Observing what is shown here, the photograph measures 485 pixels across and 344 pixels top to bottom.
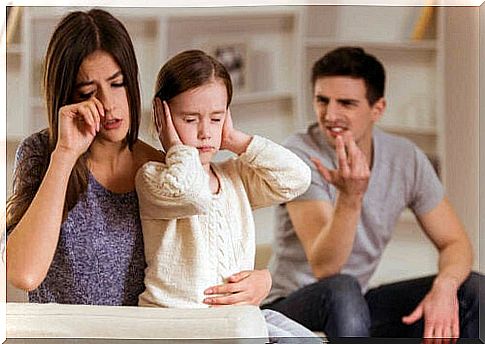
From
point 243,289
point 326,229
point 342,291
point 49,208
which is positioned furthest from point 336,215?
point 49,208

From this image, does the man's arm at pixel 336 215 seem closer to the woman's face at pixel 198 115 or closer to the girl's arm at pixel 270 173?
the girl's arm at pixel 270 173

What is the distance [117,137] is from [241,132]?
290mm

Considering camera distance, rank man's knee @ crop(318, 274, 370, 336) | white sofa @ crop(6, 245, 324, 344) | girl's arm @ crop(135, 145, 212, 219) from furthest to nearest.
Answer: man's knee @ crop(318, 274, 370, 336)
girl's arm @ crop(135, 145, 212, 219)
white sofa @ crop(6, 245, 324, 344)

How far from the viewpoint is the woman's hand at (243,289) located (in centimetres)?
213

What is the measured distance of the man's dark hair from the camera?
220 centimetres

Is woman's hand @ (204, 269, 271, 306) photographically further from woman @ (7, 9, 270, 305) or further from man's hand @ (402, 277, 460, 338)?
man's hand @ (402, 277, 460, 338)

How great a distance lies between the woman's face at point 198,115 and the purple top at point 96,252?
19 cm

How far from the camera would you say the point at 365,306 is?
7.23ft

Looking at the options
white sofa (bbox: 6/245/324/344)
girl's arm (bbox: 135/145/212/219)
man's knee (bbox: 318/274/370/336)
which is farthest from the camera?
man's knee (bbox: 318/274/370/336)

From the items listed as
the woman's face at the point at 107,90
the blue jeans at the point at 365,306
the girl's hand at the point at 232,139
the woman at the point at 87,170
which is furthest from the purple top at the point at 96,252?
the blue jeans at the point at 365,306

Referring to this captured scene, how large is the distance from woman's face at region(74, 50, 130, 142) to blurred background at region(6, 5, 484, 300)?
7 cm

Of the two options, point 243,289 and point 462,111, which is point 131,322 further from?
point 462,111

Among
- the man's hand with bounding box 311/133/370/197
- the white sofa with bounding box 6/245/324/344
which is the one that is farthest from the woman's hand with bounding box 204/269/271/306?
the man's hand with bounding box 311/133/370/197

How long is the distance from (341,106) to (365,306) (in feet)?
1.59
